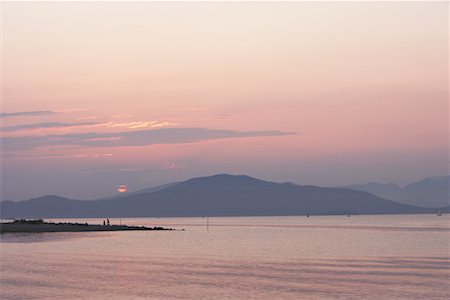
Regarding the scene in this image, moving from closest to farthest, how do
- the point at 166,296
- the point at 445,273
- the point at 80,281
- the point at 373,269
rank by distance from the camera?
the point at 166,296
the point at 80,281
the point at 445,273
the point at 373,269

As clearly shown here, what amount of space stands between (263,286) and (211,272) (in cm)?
1073

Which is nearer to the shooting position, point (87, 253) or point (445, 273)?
point (445, 273)

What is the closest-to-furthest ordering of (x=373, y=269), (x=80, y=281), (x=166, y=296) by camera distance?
(x=166, y=296) < (x=80, y=281) < (x=373, y=269)

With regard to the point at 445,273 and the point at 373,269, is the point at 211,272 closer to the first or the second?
the point at 373,269

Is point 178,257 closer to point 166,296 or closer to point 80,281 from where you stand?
point 80,281

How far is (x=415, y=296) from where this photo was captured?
44.1 metres

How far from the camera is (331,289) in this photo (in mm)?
46906

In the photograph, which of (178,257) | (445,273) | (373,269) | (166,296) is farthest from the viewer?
(178,257)

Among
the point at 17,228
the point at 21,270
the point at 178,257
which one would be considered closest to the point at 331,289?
the point at 21,270

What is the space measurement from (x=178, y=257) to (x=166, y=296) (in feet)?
107

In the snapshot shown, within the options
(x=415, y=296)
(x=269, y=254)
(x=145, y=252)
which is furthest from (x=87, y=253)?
(x=415, y=296)

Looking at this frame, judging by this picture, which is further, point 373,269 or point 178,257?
point 178,257

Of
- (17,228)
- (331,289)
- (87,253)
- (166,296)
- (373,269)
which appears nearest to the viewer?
(166,296)

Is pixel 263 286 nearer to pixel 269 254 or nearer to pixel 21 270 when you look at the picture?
pixel 21 270
